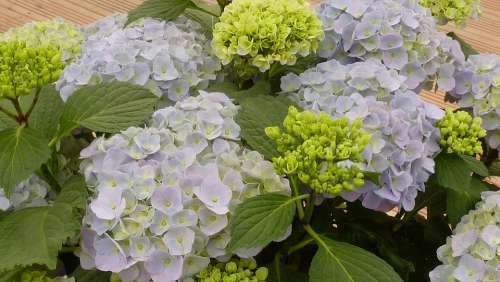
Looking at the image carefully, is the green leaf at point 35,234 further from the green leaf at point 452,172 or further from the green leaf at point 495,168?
the green leaf at point 495,168

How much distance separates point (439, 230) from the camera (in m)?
0.71

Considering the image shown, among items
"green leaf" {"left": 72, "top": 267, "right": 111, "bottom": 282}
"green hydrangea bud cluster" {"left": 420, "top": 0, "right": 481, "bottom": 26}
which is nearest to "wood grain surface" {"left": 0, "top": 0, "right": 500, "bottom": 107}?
"green hydrangea bud cluster" {"left": 420, "top": 0, "right": 481, "bottom": 26}

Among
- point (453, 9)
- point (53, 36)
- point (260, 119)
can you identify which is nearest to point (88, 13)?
point (53, 36)

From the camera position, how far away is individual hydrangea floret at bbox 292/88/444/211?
1.79ft

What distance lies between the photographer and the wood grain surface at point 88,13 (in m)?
1.70

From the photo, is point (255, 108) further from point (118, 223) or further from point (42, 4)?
point (42, 4)

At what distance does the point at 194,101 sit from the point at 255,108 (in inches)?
1.9

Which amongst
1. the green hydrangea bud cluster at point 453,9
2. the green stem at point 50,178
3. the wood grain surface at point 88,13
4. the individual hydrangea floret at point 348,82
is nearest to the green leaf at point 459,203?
the individual hydrangea floret at point 348,82

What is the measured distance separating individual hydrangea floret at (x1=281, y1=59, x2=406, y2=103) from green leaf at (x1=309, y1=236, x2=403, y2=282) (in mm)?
123

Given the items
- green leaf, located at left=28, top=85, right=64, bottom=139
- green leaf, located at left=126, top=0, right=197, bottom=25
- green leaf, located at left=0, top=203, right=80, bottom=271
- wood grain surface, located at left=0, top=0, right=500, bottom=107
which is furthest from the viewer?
wood grain surface, located at left=0, top=0, right=500, bottom=107

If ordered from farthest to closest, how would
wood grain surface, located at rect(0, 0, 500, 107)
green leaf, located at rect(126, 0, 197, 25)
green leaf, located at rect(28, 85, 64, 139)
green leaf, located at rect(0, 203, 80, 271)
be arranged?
wood grain surface, located at rect(0, 0, 500, 107)
green leaf, located at rect(126, 0, 197, 25)
green leaf, located at rect(28, 85, 64, 139)
green leaf, located at rect(0, 203, 80, 271)

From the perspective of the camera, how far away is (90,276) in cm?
56

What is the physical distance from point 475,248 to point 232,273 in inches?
7.3

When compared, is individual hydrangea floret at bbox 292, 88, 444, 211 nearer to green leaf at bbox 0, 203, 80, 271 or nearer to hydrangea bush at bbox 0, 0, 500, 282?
hydrangea bush at bbox 0, 0, 500, 282
